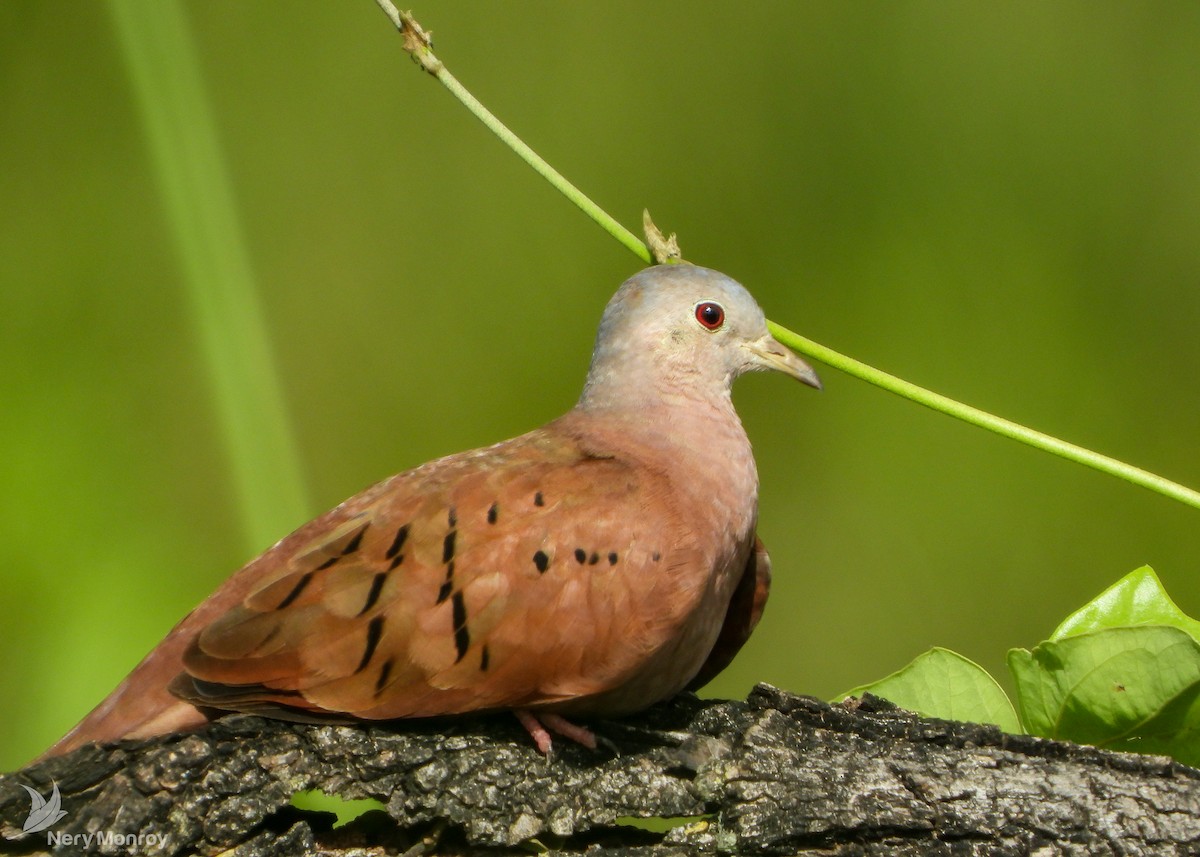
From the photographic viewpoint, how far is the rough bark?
118cm

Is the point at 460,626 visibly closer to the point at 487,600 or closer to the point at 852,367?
the point at 487,600

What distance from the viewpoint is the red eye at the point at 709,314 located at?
67.9 inches

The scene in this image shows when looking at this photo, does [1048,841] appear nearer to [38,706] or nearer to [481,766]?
[481,766]

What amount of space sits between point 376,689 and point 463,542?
0.60 ft

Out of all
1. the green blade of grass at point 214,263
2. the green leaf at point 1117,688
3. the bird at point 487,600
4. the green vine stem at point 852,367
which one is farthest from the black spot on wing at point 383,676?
the green blade of grass at point 214,263

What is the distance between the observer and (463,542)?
1.32 meters

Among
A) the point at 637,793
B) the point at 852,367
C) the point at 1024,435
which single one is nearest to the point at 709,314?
the point at 852,367

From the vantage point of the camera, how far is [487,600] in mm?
1286

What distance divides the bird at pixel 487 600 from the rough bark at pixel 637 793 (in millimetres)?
54

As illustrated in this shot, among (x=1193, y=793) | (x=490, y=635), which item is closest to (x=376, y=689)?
(x=490, y=635)

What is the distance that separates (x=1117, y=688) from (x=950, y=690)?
0.20 metres

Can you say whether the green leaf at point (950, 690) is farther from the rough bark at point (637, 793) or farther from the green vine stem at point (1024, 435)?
the green vine stem at point (1024, 435)

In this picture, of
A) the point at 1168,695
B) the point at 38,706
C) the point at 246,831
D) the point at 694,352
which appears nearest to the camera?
the point at 246,831
